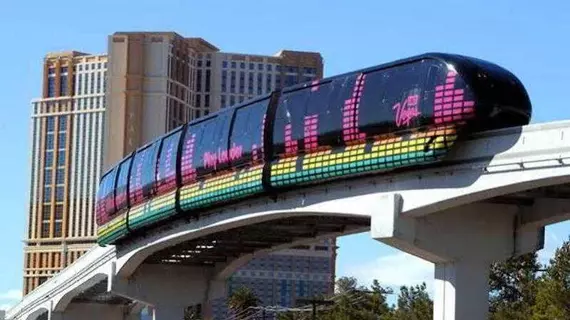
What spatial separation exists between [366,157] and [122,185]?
18842mm

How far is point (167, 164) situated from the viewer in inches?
1620

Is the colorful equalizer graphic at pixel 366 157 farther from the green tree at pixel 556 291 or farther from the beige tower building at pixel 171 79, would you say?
the beige tower building at pixel 171 79

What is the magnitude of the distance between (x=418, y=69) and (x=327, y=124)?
363 centimetres

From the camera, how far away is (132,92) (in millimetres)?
149000

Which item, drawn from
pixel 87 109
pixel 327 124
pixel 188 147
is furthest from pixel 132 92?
pixel 327 124

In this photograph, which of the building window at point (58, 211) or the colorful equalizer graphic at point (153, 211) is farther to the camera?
the building window at point (58, 211)

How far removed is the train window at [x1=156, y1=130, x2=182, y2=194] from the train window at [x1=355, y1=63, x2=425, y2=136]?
12256mm

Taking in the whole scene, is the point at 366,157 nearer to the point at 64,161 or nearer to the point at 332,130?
the point at 332,130

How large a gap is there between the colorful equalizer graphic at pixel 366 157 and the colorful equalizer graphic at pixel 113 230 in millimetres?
13813

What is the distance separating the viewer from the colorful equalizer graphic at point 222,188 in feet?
114

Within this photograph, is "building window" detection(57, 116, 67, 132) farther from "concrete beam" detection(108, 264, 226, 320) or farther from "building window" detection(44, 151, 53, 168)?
"concrete beam" detection(108, 264, 226, 320)

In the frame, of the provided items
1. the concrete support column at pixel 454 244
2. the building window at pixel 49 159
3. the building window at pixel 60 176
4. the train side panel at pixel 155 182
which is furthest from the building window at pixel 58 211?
the concrete support column at pixel 454 244

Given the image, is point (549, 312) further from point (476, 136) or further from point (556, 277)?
point (476, 136)

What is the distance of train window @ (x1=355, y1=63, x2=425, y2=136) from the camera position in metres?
27.5
